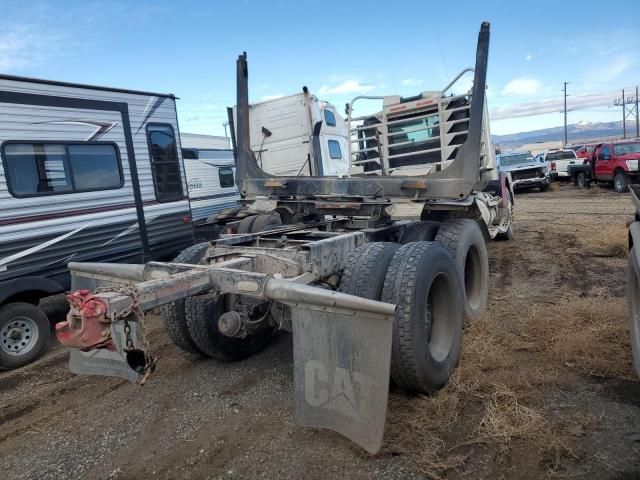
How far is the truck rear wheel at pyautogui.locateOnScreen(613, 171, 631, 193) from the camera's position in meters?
18.6

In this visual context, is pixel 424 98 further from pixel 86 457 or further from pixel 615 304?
pixel 86 457

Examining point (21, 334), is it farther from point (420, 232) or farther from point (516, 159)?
point (516, 159)

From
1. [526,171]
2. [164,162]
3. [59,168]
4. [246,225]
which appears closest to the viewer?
[59,168]

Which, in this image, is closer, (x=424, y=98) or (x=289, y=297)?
(x=289, y=297)

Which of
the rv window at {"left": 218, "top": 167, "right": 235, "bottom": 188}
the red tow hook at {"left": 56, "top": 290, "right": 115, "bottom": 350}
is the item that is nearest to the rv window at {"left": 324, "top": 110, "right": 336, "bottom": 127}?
the rv window at {"left": 218, "top": 167, "right": 235, "bottom": 188}

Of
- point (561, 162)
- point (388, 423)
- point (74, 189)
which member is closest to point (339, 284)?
point (388, 423)

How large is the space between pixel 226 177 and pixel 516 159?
50.4 feet

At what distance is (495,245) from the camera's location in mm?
10242

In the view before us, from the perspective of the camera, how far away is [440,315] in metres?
4.14

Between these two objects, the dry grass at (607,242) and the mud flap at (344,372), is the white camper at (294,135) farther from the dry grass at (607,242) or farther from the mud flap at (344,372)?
the mud flap at (344,372)

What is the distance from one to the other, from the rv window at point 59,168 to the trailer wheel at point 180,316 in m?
2.68

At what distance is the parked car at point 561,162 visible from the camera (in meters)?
25.6

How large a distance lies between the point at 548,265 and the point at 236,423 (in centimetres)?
628

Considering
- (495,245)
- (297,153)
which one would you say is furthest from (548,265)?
(297,153)
